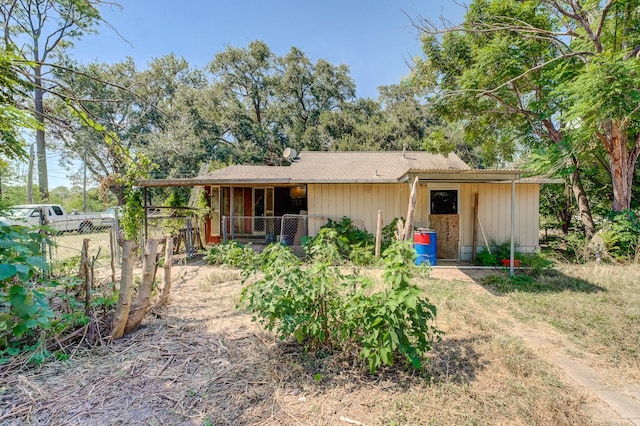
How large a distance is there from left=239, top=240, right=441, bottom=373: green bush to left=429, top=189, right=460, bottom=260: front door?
6.19 meters

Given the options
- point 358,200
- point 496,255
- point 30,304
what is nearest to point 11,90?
point 30,304

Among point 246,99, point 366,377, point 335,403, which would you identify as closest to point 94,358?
point 335,403

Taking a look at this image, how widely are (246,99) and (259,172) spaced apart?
14.1m

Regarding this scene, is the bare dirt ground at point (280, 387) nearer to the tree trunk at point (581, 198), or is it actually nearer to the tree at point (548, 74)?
the tree at point (548, 74)

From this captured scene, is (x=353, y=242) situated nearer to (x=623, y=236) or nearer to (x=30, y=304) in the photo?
(x=30, y=304)

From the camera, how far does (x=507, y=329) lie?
391cm

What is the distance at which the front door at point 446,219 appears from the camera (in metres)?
8.42

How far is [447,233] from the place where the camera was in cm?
848

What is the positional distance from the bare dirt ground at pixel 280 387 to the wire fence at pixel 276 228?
4727mm

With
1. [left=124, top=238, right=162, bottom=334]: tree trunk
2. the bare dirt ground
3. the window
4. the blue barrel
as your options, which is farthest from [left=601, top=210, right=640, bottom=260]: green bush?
[left=124, top=238, right=162, bottom=334]: tree trunk

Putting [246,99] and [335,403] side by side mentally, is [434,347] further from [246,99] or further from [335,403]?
[246,99]

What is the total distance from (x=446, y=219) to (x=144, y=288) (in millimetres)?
7834

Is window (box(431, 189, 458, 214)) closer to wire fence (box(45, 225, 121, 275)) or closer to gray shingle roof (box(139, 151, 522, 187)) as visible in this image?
gray shingle roof (box(139, 151, 522, 187))

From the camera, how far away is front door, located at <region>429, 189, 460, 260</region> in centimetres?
842
